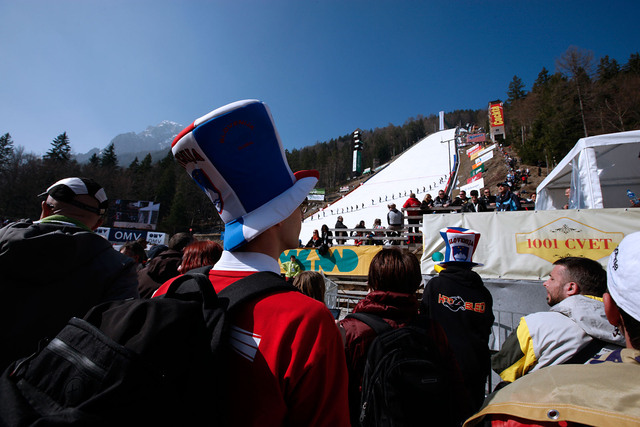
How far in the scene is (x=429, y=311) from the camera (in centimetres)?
323

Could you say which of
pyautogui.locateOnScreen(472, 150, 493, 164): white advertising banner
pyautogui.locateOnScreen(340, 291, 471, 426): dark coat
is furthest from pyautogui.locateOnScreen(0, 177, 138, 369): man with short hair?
pyautogui.locateOnScreen(472, 150, 493, 164): white advertising banner

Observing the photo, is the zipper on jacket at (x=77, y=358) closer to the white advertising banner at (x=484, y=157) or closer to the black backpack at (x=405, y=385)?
the black backpack at (x=405, y=385)

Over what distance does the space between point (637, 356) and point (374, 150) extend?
398ft

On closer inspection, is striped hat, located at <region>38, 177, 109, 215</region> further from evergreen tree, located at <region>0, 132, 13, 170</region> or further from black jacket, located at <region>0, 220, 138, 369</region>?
evergreen tree, located at <region>0, 132, 13, 170</region>

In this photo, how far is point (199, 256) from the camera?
2.95m

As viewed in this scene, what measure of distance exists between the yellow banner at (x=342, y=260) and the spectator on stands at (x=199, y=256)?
8353 millimetres

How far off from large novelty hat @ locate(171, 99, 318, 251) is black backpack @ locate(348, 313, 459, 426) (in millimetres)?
1151

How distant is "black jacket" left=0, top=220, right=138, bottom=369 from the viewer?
1501mm

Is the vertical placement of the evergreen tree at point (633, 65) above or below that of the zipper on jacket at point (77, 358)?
above

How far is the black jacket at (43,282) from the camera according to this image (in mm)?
1501

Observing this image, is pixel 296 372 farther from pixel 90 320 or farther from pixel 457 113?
pixel 457 113

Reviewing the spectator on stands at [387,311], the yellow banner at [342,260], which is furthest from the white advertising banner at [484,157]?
the spectator on stands at [387,311]

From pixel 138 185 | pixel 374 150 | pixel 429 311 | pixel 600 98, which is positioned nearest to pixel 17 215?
pixel 138 185

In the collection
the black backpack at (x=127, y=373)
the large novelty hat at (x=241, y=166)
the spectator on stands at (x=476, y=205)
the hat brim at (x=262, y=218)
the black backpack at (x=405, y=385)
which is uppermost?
the spectator on stands at (x=476, y=205)
